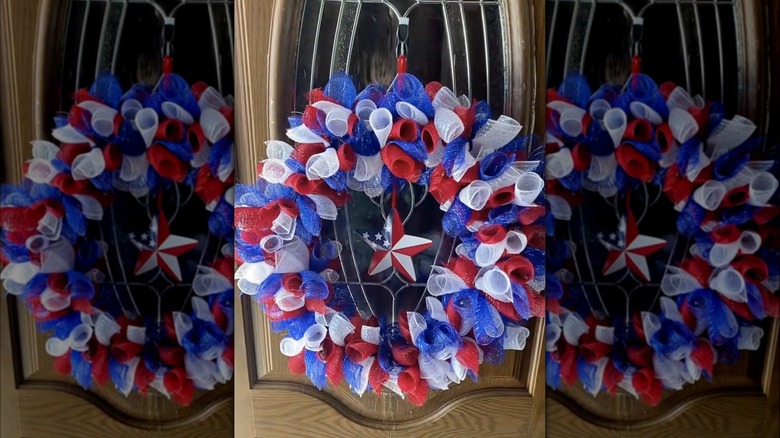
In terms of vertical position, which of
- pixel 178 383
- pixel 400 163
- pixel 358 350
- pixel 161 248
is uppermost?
pixel 400 163

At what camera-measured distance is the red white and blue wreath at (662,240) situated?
4.44 ft

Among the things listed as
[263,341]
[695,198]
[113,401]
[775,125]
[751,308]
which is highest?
[775,125]

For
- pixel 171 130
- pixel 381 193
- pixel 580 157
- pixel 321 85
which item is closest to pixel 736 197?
pixel 580 157

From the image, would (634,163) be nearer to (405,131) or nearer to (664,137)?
(664,137)

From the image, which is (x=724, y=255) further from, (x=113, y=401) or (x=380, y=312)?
(x=113, y=401)

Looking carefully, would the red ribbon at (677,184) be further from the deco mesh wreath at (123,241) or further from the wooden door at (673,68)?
the deco mesh wreath at (123,241)

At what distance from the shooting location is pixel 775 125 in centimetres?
141

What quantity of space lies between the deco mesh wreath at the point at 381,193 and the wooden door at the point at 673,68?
233mm

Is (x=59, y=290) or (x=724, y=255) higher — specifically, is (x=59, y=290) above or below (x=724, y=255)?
below

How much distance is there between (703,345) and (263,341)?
858mm

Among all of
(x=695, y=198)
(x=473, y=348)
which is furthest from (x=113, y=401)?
(x=695, y=198)

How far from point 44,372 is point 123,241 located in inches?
11.9

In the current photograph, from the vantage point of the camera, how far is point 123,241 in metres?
1.37

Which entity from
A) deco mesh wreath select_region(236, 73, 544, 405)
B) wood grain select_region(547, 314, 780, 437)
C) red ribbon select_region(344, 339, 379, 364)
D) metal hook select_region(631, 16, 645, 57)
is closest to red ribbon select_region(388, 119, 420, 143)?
deco mesh wreath select_region(236, 73, 544, 405)
